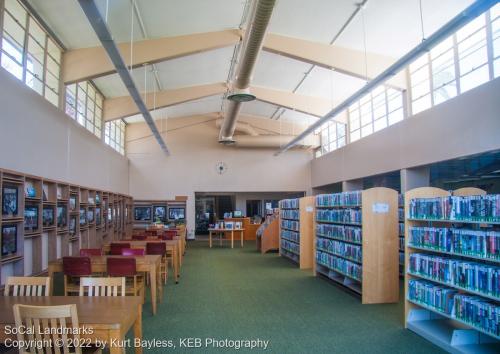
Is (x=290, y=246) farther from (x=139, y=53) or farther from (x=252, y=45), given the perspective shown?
(x=139, y=53)

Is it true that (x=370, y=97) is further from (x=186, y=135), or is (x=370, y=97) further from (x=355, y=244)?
(x=186, y=135)

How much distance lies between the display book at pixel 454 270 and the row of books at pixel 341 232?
1693mm

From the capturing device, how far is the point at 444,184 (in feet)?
42.9

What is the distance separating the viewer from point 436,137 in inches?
329

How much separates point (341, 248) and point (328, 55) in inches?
190

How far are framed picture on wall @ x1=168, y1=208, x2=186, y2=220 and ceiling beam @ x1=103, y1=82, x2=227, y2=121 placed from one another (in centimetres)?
602

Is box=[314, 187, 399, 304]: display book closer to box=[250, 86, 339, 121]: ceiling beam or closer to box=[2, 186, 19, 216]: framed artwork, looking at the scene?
box=[2, 186, 19, 216]: framed artwork

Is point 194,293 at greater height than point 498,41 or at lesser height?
lesser

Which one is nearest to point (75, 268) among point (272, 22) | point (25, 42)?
point (25, 42)

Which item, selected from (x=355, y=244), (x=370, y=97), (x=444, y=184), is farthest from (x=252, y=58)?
(x=444, y=184)

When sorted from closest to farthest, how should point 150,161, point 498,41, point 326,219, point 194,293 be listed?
point 194,293
point 498,41
point 326,219
point 150,161

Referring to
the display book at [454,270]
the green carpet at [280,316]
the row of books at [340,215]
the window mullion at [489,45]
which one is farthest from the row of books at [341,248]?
the window mullion at [489,45]

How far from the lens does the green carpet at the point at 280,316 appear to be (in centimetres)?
429

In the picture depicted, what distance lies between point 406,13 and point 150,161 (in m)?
12.5
